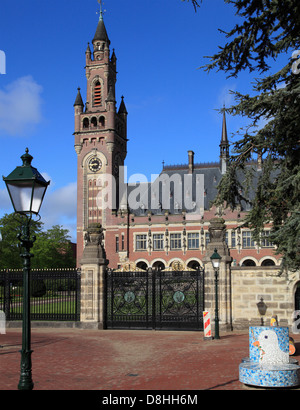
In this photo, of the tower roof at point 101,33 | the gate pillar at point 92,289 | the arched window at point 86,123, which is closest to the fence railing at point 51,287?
the gate pillar at point 92,289

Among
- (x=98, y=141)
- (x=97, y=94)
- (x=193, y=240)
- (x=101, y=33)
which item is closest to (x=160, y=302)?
(x=193, y=240)

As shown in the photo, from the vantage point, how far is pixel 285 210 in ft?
41.4

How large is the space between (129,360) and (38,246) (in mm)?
54468

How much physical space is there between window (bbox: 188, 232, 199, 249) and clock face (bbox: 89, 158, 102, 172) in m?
15.7

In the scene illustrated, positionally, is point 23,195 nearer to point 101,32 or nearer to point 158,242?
point 158,242

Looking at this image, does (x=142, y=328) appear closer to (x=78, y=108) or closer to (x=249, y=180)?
(x=249, y=180)

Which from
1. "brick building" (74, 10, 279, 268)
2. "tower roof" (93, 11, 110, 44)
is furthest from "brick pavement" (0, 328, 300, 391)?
"tower roof" (93, 11, 110, 44)

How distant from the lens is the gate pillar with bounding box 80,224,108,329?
1816cm

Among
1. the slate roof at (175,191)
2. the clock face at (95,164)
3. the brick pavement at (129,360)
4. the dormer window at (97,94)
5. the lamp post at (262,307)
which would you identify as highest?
the dormer window at (97,94)

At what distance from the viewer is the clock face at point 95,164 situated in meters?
64.6

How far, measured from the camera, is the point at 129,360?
1136cm

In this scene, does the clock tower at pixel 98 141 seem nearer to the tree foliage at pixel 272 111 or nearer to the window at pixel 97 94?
the window at pixel 97 94

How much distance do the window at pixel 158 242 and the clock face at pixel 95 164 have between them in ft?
40.7

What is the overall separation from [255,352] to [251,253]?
49853mm
